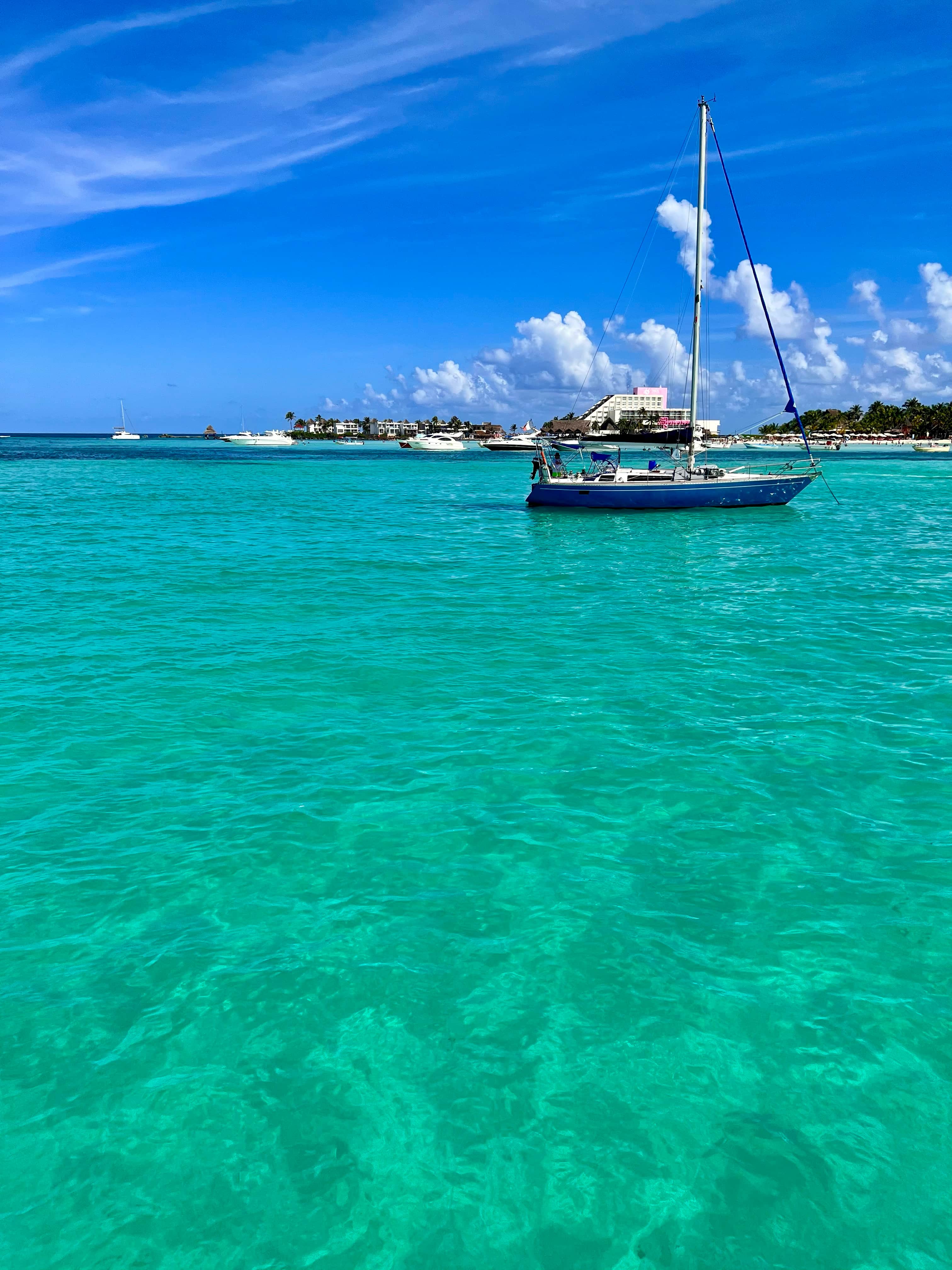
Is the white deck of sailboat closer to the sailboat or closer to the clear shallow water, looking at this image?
the sailboat

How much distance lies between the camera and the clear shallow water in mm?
4625

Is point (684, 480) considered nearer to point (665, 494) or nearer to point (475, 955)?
point (665, 494)

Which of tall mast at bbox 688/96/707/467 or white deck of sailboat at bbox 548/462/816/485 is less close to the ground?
tall mast at bbox 688/96/707/467

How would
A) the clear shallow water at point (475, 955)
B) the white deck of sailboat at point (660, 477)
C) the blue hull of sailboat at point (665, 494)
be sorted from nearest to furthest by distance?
the clear shallow water at point (475, 955) < the blue hull of sailboat at point (665, 494) < the white deck of sailboat at point (660, 477)

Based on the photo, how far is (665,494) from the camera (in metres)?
43.2

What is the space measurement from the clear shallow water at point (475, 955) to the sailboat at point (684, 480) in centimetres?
2727

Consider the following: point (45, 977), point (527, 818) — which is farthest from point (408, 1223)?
point (527, 818)

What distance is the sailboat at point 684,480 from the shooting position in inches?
1704

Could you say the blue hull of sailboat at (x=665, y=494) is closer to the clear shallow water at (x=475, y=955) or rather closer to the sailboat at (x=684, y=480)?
the sailboat at (x=684, y=480)

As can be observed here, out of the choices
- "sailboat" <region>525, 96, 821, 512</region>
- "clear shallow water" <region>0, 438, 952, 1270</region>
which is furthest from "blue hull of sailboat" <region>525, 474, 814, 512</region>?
"clear shallow water" <region>0, 438, 952, 1270</region>

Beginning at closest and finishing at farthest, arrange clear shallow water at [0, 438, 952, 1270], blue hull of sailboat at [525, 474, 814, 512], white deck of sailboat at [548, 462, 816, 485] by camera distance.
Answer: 1. clear shallow water at [0, 438, 952, 1270]
2. blue hull of sailboat at [525, 474, 814, 512]
3. white deck of sailboat at [548, 462, 816, 485]

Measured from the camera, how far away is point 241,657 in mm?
15852

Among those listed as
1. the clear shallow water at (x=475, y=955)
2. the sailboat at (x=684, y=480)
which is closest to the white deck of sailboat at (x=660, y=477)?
the sailboat at (x=684, y=480)

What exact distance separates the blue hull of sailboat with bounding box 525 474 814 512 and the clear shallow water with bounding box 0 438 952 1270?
26.9 metres
